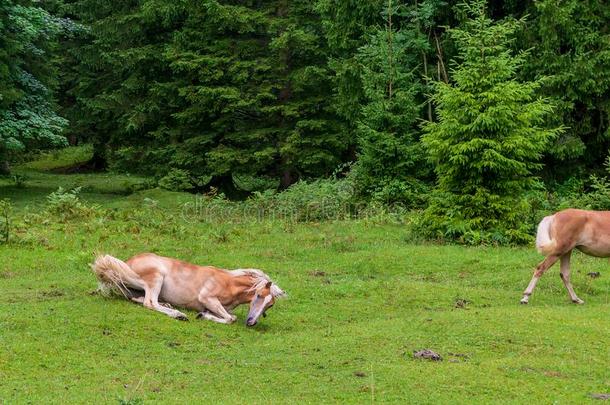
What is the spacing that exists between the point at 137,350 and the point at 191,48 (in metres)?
22.1

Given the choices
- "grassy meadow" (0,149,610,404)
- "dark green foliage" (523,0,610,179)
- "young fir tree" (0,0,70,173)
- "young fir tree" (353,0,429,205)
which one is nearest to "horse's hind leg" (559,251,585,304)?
"grassy meadow" (0,149,610,404)

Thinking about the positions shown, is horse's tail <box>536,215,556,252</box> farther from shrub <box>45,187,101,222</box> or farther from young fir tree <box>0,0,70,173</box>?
young fir tree <box>0,0,70,173</box>

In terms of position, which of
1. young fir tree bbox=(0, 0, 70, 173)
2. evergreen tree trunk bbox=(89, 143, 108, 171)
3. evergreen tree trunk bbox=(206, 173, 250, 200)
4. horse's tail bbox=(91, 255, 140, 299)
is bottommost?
evergreen tree trunk bbox=(89, 143, 108, 171)

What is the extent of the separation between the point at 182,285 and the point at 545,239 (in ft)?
18.6

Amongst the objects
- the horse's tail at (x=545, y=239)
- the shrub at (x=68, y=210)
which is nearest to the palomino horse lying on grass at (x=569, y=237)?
the horse's tail at (x=545, y=239)

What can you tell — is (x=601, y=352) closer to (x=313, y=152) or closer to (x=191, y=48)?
(x=313, y=152)

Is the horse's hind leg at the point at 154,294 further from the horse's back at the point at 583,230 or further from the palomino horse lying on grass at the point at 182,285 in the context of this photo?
the horse's back at the point at 583,230

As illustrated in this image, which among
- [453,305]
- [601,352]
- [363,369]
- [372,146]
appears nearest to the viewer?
[363,369]

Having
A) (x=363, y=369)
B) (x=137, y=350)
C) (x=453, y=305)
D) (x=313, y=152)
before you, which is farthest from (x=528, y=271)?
(x=313, y=152)

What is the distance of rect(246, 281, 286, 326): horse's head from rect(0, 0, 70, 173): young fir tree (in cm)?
1726

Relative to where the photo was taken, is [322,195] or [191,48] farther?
[191,48]

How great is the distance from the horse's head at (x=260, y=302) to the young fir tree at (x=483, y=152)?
8.27m

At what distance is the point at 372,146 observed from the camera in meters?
23.6

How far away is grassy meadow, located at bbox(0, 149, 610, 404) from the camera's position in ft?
27.3
